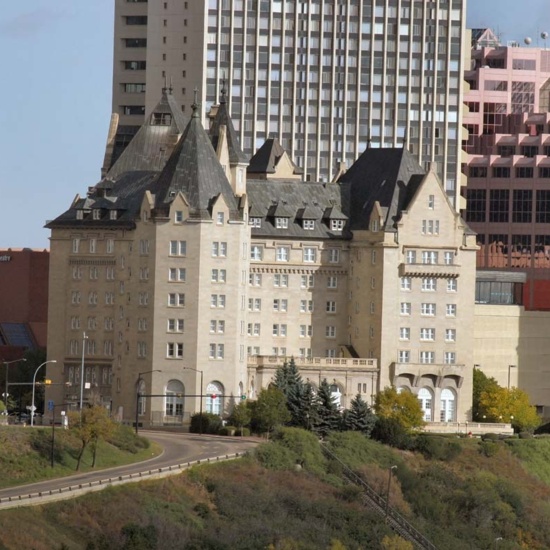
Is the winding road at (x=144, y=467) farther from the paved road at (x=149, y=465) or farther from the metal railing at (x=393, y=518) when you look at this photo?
the metal railing at (x=393, y=518)

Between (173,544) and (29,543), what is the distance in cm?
1200

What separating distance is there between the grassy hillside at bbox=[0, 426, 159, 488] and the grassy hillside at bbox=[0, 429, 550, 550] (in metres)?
7.49

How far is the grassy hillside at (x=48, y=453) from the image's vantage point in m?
174

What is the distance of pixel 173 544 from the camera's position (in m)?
160

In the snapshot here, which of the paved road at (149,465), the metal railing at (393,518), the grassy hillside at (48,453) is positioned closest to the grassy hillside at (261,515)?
the metal railing at (393,518)

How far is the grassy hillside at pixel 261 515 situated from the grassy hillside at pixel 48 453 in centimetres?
749

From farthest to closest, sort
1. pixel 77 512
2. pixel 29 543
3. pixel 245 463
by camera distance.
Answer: pixel 245 463 → pixel 77 512 → pixel 29 543

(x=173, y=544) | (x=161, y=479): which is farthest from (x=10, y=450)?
(x=173, y=544)

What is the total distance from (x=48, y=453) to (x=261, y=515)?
53.3ft

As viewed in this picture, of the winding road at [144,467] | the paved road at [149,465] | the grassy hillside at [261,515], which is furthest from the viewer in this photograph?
the paved road at [149,465]

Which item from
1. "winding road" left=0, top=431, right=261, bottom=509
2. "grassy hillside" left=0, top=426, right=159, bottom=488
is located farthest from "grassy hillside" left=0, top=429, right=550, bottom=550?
"grassy hillside" left=0, top=426, right=159, bottom=488

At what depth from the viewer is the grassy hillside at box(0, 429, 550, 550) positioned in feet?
520

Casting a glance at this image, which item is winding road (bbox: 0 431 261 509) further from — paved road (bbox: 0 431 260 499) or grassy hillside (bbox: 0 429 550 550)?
grassy hillside (bbox: 0 429 550 550)

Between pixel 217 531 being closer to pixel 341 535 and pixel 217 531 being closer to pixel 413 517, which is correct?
pixel 341 535
